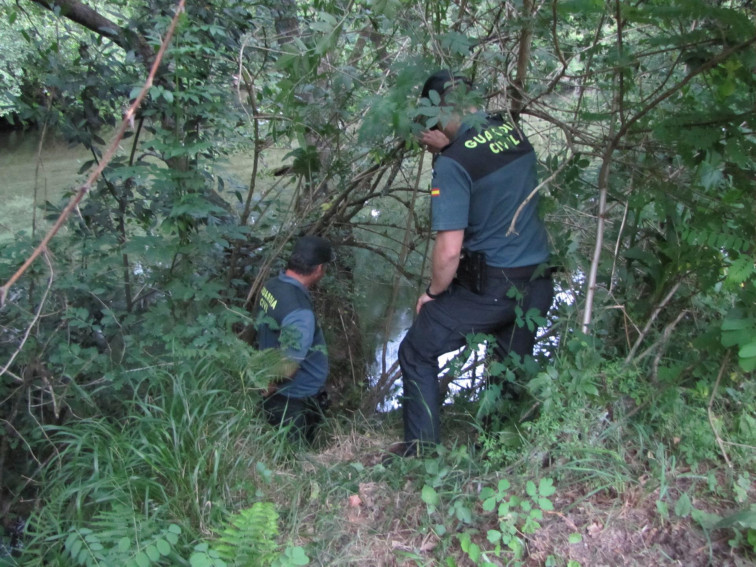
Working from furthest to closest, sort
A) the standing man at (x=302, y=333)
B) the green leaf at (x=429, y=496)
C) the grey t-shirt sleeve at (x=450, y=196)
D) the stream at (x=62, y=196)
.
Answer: the stream at (x=62, y=196)
the standing man at (x=302, y=333)
the grey t-shirt sleeve at (x=450, y=196)
the green leaf at (x=429, y=496)

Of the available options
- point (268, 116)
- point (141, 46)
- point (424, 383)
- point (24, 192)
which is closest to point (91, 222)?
point (141, 46)

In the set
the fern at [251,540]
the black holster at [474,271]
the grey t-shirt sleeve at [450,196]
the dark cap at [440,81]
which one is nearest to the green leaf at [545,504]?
the fern at [251,540]

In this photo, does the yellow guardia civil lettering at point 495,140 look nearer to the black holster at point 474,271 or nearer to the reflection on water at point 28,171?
the black holster at point 474,271

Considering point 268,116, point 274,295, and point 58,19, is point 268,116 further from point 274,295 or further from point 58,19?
point 58,19

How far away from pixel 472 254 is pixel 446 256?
0.19m

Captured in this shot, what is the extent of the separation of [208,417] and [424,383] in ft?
3.14

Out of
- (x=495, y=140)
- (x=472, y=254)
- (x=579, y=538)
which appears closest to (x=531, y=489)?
(x=579, y=538)

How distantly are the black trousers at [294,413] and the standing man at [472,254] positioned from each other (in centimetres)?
59

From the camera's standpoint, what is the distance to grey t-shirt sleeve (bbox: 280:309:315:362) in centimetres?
271

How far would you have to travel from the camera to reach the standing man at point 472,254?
2.48 metres

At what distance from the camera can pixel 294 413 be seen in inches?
125

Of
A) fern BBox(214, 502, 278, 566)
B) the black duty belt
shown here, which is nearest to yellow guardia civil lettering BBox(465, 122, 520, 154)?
the black duty belt

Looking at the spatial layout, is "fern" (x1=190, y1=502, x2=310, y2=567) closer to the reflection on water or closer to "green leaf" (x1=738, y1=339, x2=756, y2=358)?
"green leaf" (x1=738, y1=339, x2=756, y2=358)

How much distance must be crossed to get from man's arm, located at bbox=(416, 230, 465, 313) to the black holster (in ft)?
0.26
